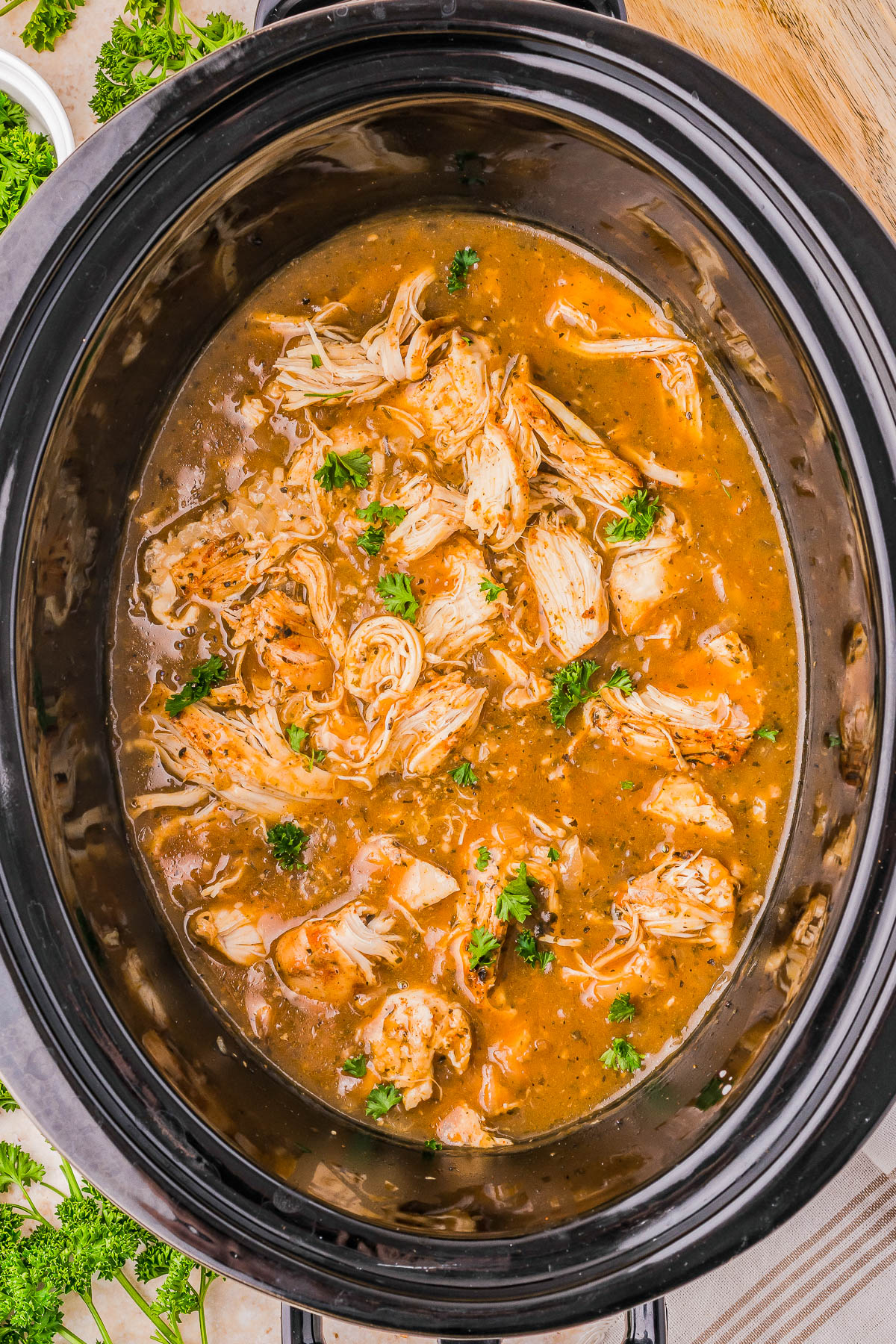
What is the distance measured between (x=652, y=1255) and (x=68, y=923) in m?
1.93

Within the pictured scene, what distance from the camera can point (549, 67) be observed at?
9.11ft

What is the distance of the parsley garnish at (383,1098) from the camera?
3.32 metres

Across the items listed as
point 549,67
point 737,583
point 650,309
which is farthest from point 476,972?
point 549,67

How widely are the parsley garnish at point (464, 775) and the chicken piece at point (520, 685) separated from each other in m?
0.24

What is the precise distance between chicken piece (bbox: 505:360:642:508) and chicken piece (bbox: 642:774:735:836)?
3.12 feet

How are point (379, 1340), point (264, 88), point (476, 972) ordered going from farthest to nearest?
point (379, 1340)
point (476, 972)
point (264, 88)

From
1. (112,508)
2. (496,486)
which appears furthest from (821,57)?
(112,508)

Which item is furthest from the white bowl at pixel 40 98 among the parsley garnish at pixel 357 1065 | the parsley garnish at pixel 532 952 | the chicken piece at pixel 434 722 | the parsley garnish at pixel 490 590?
the parsley garnish at pixel 357 1065

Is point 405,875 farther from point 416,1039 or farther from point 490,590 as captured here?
point 490,590

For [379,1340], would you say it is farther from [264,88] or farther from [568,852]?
[264,88]

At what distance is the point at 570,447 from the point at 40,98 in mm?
2311

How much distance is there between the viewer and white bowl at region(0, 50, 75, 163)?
3.56 m

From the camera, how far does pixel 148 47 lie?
3.48 metres

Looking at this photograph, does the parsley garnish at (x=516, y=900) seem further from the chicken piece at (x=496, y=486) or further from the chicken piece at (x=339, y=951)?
the chicken piece at (x=496, y=486)
